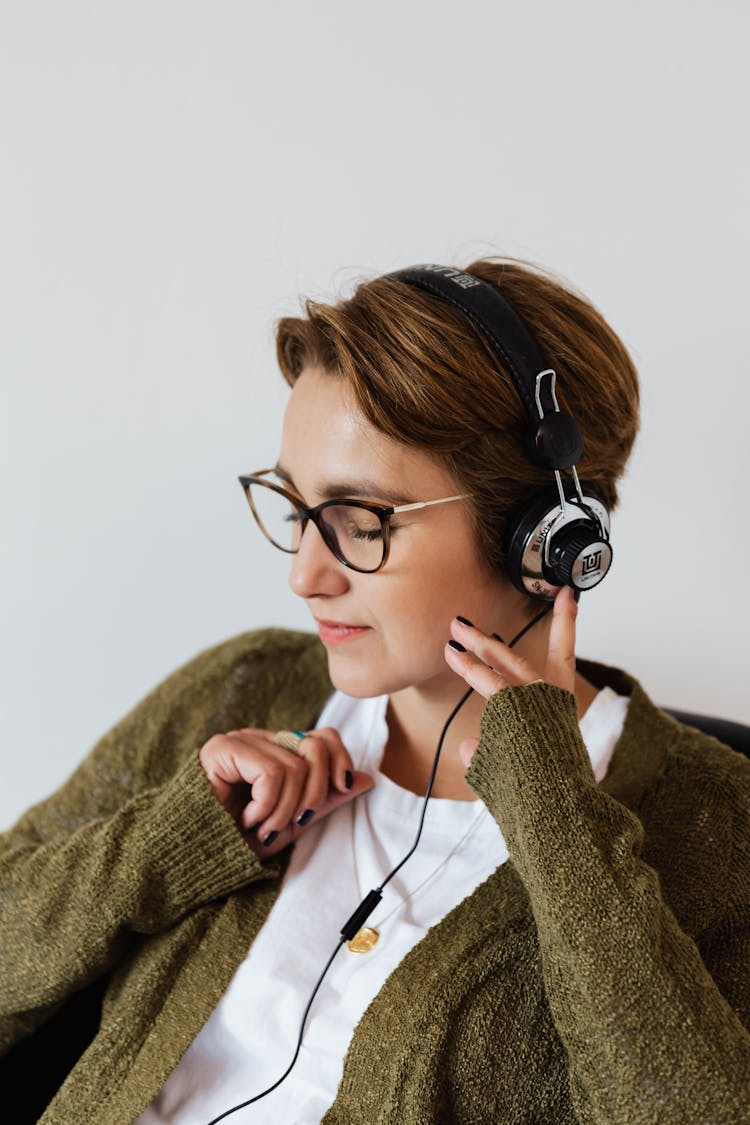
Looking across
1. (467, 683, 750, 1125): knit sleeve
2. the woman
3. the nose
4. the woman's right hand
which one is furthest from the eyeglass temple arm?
the woman's right hand

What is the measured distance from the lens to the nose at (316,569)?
4.14ft

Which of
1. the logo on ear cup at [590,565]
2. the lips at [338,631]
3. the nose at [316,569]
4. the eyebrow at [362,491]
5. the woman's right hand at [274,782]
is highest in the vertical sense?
the eyebrow at [362,491]

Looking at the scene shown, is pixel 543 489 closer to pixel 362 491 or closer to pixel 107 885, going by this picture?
pixel 362 491

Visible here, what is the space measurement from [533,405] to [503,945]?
62cm

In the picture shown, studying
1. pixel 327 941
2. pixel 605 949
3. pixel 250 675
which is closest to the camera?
pixel 605 949

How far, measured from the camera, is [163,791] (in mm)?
1356

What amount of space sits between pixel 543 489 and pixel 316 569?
29 cm

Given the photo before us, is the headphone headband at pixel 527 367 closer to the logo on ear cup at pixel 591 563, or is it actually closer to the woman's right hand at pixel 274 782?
the logo on ear cup at pixel 591 563

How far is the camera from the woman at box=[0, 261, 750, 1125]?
1087 millimetres

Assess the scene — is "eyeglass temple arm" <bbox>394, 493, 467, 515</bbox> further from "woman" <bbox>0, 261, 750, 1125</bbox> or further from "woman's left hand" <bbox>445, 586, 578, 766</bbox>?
"woman's left hand" <bbox>445, 586, 578, 766</bbox>

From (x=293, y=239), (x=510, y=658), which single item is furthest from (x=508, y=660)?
(x=293, y=239)

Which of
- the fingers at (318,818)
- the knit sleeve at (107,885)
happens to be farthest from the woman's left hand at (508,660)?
the knit sleeve at (107,885)

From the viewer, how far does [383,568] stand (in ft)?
4.05

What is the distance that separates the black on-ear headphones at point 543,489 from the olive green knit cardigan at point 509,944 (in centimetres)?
15
